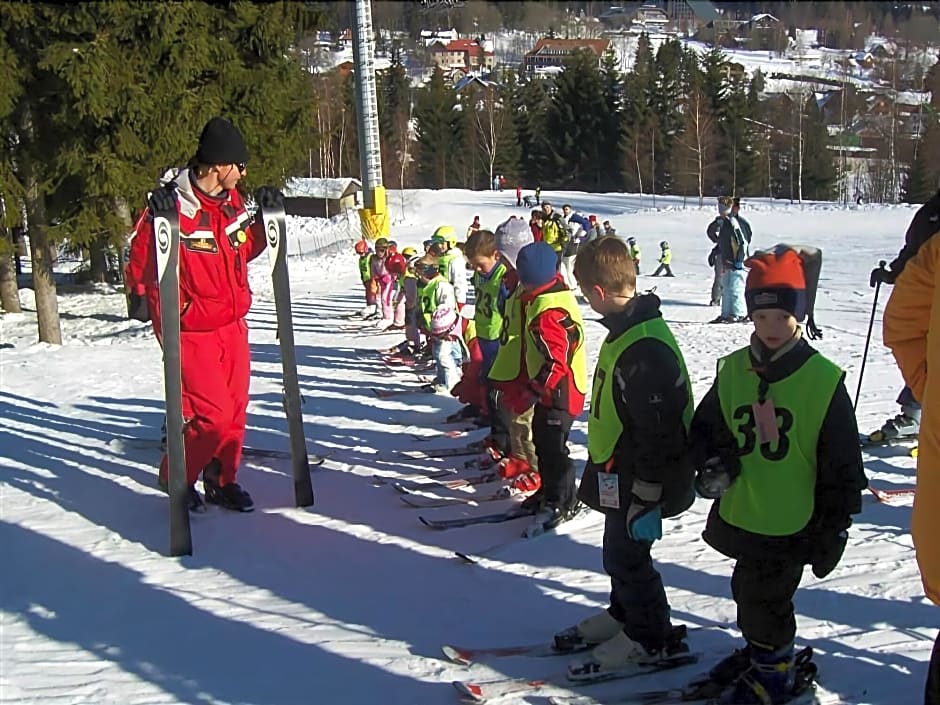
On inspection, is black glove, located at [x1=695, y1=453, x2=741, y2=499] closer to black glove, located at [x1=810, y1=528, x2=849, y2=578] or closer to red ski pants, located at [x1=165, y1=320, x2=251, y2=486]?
black glove, located at [x1=810, y1=528, x2=849, y2=578]

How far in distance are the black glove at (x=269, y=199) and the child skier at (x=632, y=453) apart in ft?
8.13

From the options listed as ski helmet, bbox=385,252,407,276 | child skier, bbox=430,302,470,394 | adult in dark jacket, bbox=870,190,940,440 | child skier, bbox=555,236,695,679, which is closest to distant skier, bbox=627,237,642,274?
child skier, bbox=555,236,695,679

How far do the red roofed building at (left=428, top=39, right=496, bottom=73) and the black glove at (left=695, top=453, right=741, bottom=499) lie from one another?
1725 inches

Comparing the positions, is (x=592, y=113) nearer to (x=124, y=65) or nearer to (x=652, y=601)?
(x=124, y=65)

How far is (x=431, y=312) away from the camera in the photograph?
9445mm

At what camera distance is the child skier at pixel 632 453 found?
3.26m

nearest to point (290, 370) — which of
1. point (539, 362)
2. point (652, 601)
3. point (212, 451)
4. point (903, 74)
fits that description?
point (212, 451)

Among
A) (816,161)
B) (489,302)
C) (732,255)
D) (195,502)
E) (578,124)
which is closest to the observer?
(195,502)

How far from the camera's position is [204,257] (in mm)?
5453

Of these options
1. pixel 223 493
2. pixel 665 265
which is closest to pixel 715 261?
pixel 665 265

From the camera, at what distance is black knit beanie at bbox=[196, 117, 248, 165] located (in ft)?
17.2

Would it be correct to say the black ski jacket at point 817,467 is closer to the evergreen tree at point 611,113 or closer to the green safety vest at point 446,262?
the green safety vest at point 446,262

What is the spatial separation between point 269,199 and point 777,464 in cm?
356

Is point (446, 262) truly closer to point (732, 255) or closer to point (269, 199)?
point (269, 199)
